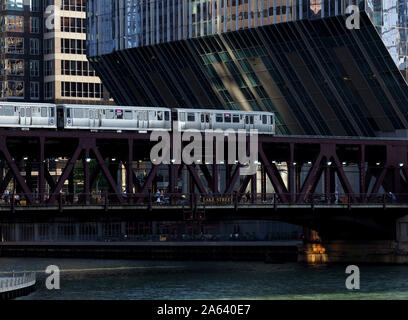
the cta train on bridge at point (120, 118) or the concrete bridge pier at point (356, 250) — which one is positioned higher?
the cta train on bridge at point (120, 118)

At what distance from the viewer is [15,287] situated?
97.1 m

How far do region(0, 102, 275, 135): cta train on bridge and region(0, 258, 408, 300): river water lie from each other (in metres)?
14.1

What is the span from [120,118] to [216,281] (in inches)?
729

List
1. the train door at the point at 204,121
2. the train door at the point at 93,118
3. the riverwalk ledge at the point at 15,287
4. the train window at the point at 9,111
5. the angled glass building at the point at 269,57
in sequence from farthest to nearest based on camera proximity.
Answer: the angled glass building at the point at 269,57, the train door at the point at 204,121, the train door at the point at 93,118, the train window at the point at 9,111, the riverwalk ledge at the point at 15,287

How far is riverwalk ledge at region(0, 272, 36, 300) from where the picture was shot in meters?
94.1

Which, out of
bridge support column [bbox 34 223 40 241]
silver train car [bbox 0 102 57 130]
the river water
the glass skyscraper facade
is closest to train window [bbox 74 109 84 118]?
silver train car [bbox 0 102 57 130]

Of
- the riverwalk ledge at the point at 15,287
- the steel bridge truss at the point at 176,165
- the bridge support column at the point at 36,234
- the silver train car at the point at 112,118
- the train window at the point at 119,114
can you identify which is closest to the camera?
the riverwalk ledge at the point at 15,287

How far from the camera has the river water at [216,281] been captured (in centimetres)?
10119

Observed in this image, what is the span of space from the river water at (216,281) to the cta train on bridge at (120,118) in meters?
14.1

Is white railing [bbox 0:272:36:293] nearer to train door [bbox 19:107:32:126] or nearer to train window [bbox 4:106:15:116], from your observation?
train door [bbox 19:107:32:126]

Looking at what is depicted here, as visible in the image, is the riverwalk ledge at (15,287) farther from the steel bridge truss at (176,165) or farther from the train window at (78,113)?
the train window at (78,113)
